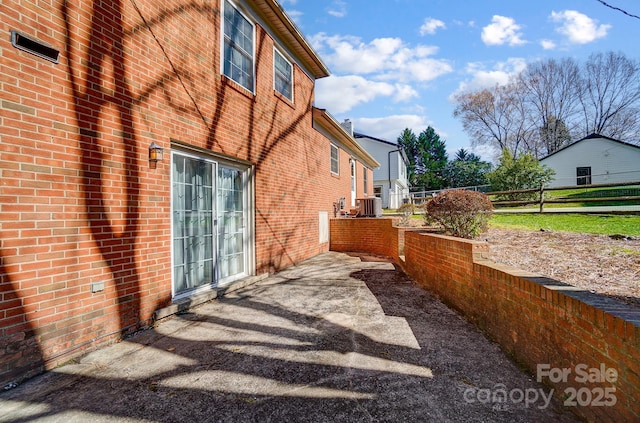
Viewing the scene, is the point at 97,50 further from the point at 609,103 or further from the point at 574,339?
the point at 609,103

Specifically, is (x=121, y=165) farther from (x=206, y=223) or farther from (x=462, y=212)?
(x=462, y=212)

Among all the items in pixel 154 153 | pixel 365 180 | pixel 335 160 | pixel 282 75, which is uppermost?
pixel 282 75

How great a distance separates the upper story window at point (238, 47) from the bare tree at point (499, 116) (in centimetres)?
3547

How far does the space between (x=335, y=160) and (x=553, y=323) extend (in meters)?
11.0

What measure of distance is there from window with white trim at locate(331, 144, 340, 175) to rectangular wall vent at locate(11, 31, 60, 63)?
32.8ft

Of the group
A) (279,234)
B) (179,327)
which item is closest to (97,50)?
(179,327)

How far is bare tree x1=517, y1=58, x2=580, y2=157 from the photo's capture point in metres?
31.4

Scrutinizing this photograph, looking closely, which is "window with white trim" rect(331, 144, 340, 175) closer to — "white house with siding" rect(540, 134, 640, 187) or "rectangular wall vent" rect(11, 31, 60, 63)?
"rectangular wall vent" rect(11, 31, 60, 63)

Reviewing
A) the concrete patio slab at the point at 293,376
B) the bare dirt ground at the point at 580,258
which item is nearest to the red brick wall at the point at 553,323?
the concrete patio slab at the point at 293,376

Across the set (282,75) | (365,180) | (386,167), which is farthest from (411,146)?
(282,75)

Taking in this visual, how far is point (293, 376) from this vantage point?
103 inches

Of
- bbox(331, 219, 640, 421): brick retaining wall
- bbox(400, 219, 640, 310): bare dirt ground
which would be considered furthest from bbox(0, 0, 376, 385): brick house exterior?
bbox(400, 219, 640, 310): bare dirt ground

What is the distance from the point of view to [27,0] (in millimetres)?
2674

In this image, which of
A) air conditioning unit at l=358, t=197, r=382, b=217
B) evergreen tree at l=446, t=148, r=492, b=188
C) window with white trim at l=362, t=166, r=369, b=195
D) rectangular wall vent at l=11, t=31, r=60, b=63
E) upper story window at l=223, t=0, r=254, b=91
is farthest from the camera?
evergreen tree at l=446, t=148, r=492, b=188
